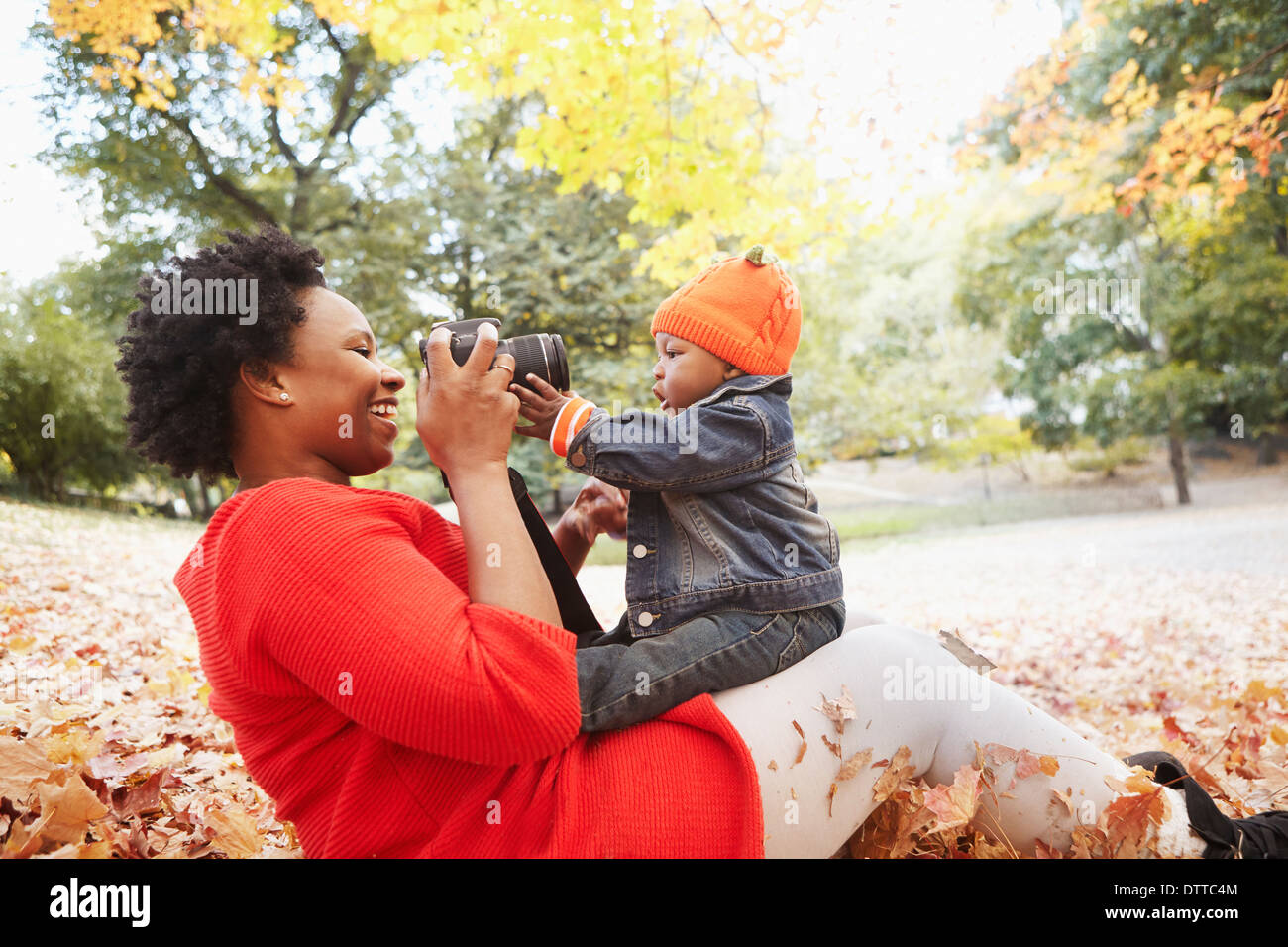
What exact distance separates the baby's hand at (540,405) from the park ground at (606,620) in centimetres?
105

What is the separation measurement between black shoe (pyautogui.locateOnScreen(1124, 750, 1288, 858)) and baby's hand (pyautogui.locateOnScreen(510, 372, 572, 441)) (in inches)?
50.7

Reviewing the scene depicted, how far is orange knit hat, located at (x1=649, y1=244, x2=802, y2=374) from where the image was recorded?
6.31 ft

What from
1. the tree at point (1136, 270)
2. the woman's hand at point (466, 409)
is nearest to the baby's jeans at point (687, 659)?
the woman's hand at point (466, 409)

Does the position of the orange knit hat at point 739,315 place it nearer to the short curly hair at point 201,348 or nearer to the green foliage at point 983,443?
the short curly hair at point 201,348

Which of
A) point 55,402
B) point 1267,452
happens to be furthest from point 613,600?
point 1267,452

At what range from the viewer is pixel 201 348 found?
1459 mm

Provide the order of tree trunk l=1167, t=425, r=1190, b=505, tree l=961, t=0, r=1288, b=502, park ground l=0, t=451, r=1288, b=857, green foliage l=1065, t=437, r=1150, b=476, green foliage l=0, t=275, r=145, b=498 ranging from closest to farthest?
1. park ground l=0, t=451, r=1288, b=857
2. green foliage l=0, t=275, r=145, b=498
3. tree l=961, t=0, r=1288, b=502
4. tree trunk l=1167, t=425, r=1190, b=505
5. green foliage l=1065, t=437, r=1150, b=476

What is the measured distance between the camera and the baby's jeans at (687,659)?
1293 millimetres

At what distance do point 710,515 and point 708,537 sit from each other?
0.05 metres

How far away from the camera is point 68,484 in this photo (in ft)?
30.7

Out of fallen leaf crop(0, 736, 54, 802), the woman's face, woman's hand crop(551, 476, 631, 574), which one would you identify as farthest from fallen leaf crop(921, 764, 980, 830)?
fallen leaf crop(0, 736, 54, 802)

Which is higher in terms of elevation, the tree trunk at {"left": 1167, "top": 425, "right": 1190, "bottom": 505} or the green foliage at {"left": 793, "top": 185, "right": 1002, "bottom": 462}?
the green foliage at {"left": 793, "top": 185, "right": 1002, "bottom": 462}

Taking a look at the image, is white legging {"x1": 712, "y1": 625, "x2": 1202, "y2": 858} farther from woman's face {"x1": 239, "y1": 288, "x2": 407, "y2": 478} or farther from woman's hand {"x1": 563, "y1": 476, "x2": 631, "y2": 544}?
A: woman's face {"x1": 239, "y1": 288, "x2": 407, "y2": 478}

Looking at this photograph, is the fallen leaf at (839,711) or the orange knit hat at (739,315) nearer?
the fallen leaf at (839,711)
